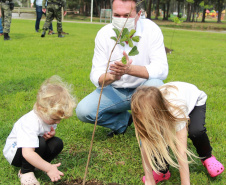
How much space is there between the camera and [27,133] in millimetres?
1912

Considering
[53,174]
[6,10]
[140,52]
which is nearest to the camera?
[53,174]

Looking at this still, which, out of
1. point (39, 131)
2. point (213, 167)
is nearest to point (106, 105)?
point (39, 131)

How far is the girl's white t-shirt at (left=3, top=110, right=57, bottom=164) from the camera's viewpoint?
1896mm

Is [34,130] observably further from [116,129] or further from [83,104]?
[116,129]

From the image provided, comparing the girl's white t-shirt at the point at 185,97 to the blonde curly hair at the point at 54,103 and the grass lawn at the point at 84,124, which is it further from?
→ the blonde curly hair at the point at 54,103

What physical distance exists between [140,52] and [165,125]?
0.99 meters

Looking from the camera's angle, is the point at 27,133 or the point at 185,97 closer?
the point at 27,133

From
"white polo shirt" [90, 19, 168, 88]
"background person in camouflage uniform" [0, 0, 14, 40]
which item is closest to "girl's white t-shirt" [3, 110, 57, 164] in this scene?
"white polo shirt" [90, 19, 168, 88]

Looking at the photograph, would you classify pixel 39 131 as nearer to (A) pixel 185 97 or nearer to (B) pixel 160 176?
(B) pixel 160 176

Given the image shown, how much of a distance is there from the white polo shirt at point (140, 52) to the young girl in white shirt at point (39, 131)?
651mm

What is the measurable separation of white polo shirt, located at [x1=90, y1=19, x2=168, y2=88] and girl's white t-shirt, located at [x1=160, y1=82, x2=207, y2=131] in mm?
395

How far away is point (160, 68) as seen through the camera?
2488 mm

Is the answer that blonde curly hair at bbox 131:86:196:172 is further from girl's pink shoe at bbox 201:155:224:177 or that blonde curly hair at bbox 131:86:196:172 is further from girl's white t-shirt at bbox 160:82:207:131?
girl's pink shoe at bbox 201:155:224:177

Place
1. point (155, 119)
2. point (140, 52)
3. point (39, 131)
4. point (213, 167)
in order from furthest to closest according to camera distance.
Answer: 1. point (140, 52)
2. point (213, 167)
3. point (39, 131)
4. point (155, 119)
